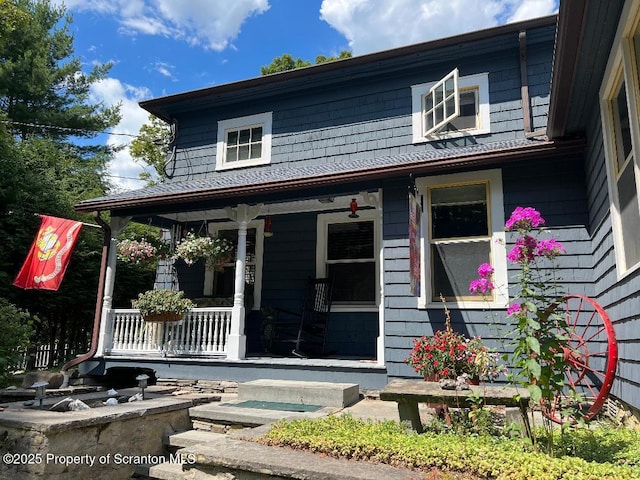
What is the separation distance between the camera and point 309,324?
699cm

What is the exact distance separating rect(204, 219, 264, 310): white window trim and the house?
0.08ft

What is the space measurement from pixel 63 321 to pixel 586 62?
10558 mm

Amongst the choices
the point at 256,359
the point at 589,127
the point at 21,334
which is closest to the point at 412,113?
the point at 589,127

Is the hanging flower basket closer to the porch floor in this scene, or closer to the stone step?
the porch floor

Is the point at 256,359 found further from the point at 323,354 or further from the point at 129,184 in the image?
the point at 129,184

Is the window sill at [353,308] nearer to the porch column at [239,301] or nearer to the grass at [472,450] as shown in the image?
the porch column at [239,301]

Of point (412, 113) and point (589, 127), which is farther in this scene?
point (412, 113)

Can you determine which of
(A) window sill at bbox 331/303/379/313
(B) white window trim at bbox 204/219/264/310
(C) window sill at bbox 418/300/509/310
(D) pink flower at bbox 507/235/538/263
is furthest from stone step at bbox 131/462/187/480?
(B) white window trim at bbox 204/219/264/310

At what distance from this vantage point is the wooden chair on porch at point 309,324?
697cm

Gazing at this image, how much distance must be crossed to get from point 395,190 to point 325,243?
2.19 meters

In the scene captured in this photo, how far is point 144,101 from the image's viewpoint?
29.1 ft

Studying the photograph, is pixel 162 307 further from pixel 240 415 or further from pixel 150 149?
pixel 150 149

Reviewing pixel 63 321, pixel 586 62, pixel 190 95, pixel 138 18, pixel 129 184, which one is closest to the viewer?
pixel 586 62

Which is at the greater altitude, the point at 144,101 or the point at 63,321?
the point at 144,101
